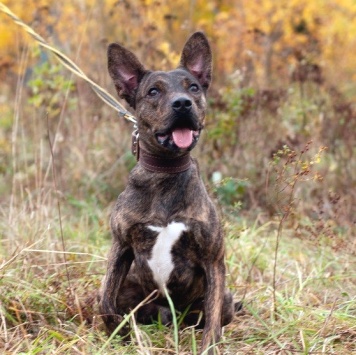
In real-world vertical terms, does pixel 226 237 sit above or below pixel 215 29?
below

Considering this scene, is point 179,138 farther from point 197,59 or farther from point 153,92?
point 197,59

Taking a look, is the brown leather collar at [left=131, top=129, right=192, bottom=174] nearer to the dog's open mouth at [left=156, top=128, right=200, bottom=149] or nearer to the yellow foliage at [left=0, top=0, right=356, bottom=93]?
the dog's open mouth at [left=156, top=128, right=200, bottom=149]

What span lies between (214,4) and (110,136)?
5891 millimetres

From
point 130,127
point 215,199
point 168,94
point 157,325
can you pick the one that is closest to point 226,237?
point 215,199

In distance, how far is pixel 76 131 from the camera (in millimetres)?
8148

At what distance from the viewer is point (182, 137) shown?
3766mm

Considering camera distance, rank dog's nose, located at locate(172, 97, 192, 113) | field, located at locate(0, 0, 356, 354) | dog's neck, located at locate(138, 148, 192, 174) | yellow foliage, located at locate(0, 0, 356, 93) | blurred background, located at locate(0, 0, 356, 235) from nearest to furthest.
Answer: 1. dog's nose, located at locate(172, 97, 192, 113)
2. dog's neck, located at locate(138, 148, 192, 174)
3. field, located at locate(0, 0, 356, 354)
4. blurred background, located at locate(0, 0, 356, 235)
5. yellow foliage, located at locate(0, 0, 356, 93)

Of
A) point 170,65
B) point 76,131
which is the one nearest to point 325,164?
point 170,65

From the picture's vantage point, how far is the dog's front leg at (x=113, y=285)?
12.9 ft

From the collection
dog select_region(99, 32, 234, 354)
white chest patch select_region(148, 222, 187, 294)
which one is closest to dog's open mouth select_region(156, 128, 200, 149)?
dog select_region(99, 32, 234, 354)

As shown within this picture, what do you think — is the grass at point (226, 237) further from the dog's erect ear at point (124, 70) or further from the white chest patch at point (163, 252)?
the dog's erect ear at point (124, 70)

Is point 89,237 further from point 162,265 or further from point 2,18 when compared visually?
point 2,18

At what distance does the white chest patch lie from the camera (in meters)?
3.79

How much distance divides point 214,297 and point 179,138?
2.69ft
